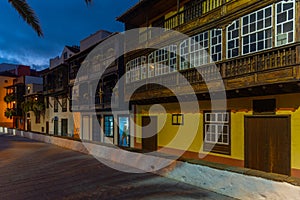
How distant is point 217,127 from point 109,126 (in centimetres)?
1172

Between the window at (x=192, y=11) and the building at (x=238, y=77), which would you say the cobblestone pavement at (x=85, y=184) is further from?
the window at (x=192, y=11)

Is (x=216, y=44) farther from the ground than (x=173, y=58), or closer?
farther from the ground

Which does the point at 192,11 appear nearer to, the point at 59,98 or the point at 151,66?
the point at 151,66

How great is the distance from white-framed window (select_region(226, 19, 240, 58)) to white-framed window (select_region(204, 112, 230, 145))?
2.79 m

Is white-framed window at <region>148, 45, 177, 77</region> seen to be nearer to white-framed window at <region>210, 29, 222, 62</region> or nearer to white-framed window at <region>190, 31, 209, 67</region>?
white-framed window at <region>190, 31, 209, 67</region>

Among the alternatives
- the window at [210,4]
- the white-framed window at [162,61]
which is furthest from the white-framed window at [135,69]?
the window at [210,4]

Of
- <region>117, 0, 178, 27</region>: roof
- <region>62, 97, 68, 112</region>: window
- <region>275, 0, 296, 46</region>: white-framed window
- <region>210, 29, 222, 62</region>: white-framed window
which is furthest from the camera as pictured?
<region>62, 97, 68, 112</region>: window

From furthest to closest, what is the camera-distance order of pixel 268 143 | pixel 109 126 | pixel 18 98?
pixel 18 98 → pixel 109 126 → pixel 268 143

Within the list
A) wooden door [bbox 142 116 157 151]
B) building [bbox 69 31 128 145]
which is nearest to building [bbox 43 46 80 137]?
building [bbox 69 31 128 145]

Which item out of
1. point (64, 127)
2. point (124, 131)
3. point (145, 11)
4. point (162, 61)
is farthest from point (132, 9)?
point (64, 127)

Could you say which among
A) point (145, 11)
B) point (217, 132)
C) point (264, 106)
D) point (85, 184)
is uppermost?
point (145, 11)

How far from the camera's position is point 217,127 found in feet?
36.2

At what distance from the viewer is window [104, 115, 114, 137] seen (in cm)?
1994

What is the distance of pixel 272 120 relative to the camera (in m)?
8.98
